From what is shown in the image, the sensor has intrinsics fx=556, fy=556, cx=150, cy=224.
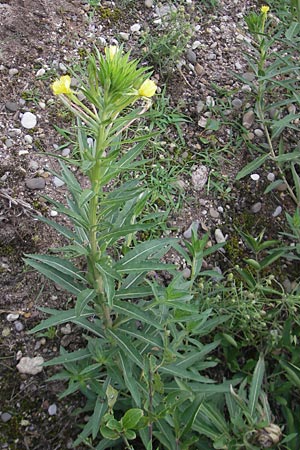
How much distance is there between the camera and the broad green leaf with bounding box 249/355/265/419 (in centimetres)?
207

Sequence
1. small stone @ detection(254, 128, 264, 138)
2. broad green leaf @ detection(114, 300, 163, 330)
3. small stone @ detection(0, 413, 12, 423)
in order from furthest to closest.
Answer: small stone @ detection(254, 128, 264, 138), small stone @ detection(0, 413, 12, 423), broad green leaf @ detection(114, 300, 163, 330)

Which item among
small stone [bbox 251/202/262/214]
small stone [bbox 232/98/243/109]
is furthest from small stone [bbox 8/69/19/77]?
small stone [bbox 251/202/262/214]

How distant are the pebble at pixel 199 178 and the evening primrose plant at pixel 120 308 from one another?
726 mm

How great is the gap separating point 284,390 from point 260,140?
55.6 inches

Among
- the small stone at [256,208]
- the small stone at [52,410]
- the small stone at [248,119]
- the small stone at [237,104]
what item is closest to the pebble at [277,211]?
the small stone at [256,208]

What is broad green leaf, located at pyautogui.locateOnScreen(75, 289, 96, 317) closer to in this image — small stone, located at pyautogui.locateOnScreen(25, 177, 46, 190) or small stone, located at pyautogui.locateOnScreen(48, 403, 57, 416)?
small stone, located at pyautogui.locateOnScreen(48, 403, 57, 416)

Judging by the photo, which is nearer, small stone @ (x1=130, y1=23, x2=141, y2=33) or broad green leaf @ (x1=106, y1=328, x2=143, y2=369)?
broad green leaf @ (x1=106, y1=328, x2=143, y2=369)

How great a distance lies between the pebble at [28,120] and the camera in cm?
287

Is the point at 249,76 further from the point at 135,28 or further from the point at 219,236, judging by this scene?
the point at 219,236

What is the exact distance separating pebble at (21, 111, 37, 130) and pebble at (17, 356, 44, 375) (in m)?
1.19

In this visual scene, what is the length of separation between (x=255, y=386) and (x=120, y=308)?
653 mm

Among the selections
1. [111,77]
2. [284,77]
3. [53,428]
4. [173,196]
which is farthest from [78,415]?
[284,77]

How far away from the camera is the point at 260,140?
10.2 ft

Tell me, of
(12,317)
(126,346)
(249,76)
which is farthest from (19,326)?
(249,76)
